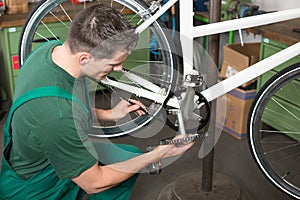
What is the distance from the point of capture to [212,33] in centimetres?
184

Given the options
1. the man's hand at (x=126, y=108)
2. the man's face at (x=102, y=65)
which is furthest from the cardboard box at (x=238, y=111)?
the man's face at (x=102, y=65)

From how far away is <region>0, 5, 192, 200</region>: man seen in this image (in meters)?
1.42

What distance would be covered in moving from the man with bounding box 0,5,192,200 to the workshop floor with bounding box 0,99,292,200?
676 mm

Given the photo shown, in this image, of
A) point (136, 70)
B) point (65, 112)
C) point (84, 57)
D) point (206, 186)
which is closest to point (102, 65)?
point (84, 57)

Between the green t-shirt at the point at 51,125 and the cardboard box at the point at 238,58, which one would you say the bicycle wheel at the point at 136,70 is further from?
the cardboard box at the point at 238,58

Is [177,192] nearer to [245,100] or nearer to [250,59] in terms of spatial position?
[245,100]

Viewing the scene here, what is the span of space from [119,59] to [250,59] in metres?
1.46

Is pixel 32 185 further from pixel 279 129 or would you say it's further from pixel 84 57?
pixel 279 129

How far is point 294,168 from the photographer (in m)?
2.54

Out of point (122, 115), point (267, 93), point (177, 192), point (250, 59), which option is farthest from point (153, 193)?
point (250, 59)

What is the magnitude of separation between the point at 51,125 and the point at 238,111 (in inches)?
63.4

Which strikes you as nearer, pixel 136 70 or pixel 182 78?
pixel 182 78

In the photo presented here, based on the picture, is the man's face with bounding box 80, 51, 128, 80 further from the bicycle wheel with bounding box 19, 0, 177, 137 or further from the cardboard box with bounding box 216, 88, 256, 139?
the cardboard box with bounding box 216, 88, 256, 139

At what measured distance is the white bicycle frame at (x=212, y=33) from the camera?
183cm
